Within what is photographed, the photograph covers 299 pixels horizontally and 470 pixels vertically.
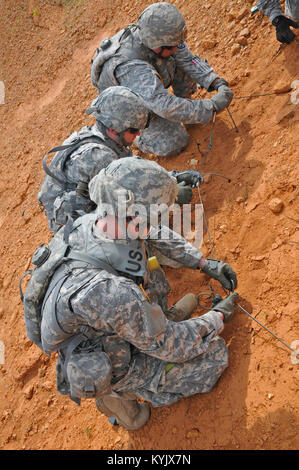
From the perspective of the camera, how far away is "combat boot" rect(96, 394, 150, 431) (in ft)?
10.9

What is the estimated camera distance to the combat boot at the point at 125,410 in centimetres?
333

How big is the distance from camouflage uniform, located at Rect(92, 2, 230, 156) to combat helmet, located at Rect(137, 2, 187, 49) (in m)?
0.01

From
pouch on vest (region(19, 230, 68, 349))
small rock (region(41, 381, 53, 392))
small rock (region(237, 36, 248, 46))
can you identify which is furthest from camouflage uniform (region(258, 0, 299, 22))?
small rock (region(41, 381, 53, 392))

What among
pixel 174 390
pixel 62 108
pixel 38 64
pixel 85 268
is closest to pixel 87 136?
pixel 85 268

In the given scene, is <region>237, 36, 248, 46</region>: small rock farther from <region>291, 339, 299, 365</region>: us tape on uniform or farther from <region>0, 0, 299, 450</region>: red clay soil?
<region>291, 339, 299, 365</region>: us tape on uniform

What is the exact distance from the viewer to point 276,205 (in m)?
3.73

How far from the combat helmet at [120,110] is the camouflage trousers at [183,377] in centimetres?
198

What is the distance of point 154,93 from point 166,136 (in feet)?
2.36

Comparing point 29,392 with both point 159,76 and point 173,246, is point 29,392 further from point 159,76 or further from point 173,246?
point 159,76

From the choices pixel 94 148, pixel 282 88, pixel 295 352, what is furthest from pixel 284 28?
pixel 295 352

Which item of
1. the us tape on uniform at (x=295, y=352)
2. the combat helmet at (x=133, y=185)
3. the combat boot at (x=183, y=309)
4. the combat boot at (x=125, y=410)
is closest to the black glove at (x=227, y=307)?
the combat boot at (x=183, y=309)

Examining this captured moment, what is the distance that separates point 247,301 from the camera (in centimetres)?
349

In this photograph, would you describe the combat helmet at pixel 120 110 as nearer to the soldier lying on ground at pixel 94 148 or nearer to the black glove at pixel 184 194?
the soldier lying on ground at pixel 94 148

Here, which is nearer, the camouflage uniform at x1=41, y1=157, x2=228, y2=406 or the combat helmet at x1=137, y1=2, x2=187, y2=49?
the camouflage uniform at x1=41, y1=157, x2=228, y2=406
